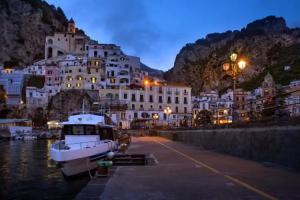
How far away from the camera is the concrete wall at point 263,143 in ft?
48.9

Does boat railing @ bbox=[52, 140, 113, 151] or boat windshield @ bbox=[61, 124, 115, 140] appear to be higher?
boat windshield @ bbox=[61, 124, 115, 140]

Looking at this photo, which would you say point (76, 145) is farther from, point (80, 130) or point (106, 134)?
point (106, 134)

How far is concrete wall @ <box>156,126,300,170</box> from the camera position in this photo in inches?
586

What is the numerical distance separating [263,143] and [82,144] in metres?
14.5

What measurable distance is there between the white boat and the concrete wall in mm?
8014

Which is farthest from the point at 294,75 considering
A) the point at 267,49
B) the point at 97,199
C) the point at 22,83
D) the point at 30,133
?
the point at 97,199

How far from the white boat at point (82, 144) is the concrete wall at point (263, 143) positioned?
8014 millimetres

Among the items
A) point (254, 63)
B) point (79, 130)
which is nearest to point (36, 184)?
point (79, 130)

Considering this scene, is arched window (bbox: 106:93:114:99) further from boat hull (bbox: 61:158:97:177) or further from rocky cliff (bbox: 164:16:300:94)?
boat hull (bbox: 61:158:97:177)

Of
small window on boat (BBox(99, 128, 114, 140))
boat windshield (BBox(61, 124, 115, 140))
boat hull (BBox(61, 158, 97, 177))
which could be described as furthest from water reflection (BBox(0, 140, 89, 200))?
small window on boat (BBox(99, 128, 114, 140))

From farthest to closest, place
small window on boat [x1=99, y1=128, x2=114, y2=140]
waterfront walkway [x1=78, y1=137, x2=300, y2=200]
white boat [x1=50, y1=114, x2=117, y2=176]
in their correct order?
1. small window on boat [x1=99, y1=128, x2=114, y2=140]
2. white boat [x1=50, y1=114, x2=117, y2=176]
3. waterfront walkway [x1=78, y1=137, x2=300, y2=200]

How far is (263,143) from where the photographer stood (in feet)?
58.8

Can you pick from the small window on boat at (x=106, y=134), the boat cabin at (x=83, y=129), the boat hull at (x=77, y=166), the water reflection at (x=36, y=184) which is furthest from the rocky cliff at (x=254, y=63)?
the boat hull at (x=77, y=166)

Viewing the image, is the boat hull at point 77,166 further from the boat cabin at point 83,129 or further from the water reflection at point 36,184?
the boat cabin at point 83,129
